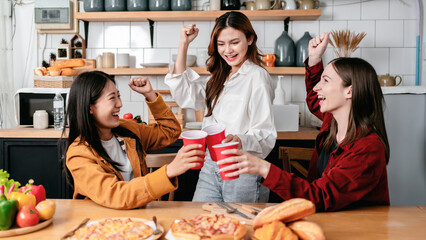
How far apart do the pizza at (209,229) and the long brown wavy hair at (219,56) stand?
0.96 m

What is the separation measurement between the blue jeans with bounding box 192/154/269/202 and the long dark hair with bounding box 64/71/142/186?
1.38 feet

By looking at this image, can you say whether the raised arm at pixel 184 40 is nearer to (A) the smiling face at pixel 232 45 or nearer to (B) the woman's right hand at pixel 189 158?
(A) the smiling face at pixel 232 45

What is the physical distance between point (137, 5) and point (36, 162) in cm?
154

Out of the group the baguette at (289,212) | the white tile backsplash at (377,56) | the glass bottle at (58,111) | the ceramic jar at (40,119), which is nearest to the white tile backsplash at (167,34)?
the glass bottle at (58,111)

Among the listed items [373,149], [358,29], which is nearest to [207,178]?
[373,149]

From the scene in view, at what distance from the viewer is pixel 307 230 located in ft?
3.50

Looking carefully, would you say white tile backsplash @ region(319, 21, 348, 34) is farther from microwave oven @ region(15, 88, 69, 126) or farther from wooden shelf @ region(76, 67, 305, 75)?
microwave oven @ region(15, 88, 69, 126)

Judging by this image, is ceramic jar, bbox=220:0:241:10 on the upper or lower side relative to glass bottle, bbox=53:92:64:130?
upper

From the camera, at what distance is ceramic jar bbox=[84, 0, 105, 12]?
11.8 feet

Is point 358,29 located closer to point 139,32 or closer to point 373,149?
point 139,32

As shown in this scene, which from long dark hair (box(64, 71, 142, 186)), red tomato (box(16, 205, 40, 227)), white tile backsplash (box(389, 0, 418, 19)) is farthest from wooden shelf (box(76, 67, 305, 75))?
red tomato (box(16, 205, 40, 227))

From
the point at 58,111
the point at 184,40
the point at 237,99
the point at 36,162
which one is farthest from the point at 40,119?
the point at 237,99

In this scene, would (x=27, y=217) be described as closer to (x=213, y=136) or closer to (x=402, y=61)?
(x=213, y=136)

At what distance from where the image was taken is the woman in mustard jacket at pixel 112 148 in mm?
1377
